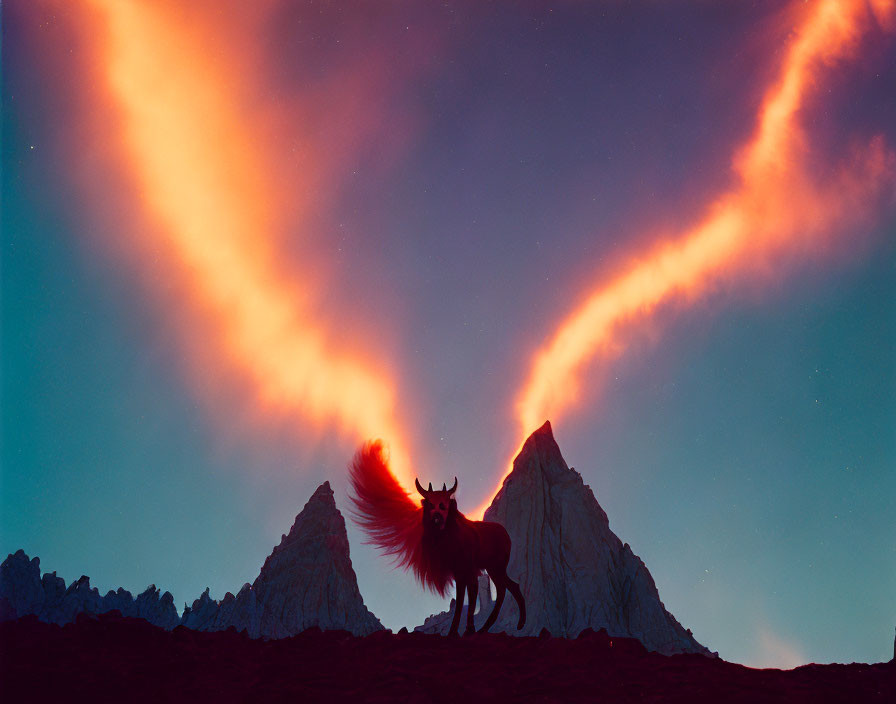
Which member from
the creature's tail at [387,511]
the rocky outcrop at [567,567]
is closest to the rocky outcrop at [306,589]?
the rocky outcrop at [567,567]

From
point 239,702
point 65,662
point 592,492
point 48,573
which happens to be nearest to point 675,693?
point 239,702

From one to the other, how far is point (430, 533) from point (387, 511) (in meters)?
0.96

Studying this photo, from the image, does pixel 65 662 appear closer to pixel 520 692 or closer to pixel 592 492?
pixel 520 692

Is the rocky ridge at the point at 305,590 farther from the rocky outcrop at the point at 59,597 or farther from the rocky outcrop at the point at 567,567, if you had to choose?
the rocky outcrop at the point at 567,567

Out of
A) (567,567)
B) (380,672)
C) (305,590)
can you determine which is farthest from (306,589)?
(380,672)

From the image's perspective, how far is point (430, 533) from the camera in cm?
1052

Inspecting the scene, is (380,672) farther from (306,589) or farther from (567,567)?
(306,589)

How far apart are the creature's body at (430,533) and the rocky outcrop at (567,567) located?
2410 cm

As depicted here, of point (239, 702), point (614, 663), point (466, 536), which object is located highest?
point (466, 536)

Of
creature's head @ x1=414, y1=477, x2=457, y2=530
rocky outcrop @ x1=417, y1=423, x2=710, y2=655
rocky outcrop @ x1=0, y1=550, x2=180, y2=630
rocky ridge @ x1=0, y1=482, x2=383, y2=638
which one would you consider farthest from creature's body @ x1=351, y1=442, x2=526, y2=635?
rocky outcrop @ x1=0, y1=550, x2=180, y2=630

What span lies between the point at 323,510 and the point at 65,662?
3921cm

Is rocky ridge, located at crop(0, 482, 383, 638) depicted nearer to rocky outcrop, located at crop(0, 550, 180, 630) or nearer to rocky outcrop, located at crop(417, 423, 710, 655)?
rocky outcrop, located at crop(0, 550, 180, 630)

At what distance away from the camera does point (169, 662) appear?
282 inches

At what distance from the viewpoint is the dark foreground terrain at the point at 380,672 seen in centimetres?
627
